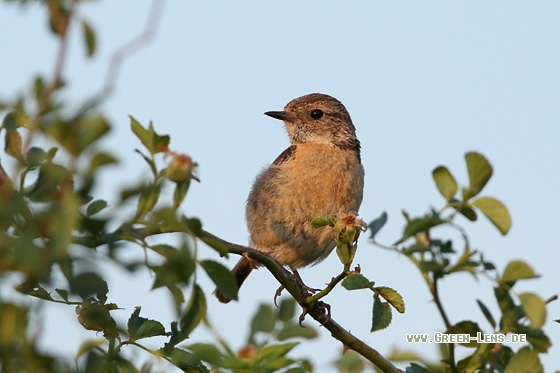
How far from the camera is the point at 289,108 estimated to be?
7.69 meters

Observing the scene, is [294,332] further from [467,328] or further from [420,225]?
[467,328]

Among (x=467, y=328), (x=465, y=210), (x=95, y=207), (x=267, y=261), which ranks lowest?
(x=95, y=207)

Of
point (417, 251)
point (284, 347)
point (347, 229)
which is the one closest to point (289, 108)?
point (347, 229)

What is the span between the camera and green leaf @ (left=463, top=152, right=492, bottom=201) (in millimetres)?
1897

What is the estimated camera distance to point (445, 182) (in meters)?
1.98

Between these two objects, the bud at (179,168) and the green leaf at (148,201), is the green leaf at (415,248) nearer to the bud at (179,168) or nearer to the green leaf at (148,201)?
the bud at (179,168)

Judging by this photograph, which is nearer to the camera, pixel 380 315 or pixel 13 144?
pixel 13 144

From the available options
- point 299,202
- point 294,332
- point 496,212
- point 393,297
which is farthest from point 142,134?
point 299,202

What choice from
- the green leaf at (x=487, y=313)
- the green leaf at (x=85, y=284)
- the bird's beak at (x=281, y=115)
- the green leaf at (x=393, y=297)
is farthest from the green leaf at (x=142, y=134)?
the bird's beak at (x=281, y=115)

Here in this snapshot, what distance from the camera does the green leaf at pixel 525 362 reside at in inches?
76.7

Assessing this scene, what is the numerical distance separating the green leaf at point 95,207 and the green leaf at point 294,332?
2.57ft

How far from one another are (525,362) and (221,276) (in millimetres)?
993

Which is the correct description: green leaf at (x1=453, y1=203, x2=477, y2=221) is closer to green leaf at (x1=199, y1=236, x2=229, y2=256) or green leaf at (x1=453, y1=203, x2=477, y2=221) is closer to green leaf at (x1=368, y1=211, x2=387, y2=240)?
green leaf at (x1=368, y1=211, x2=387, y2=240)

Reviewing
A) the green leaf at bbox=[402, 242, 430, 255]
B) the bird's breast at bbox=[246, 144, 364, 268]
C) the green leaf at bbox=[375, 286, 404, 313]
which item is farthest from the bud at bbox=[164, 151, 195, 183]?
the bird's breast at bbox=[246, 144, 364, 268]
